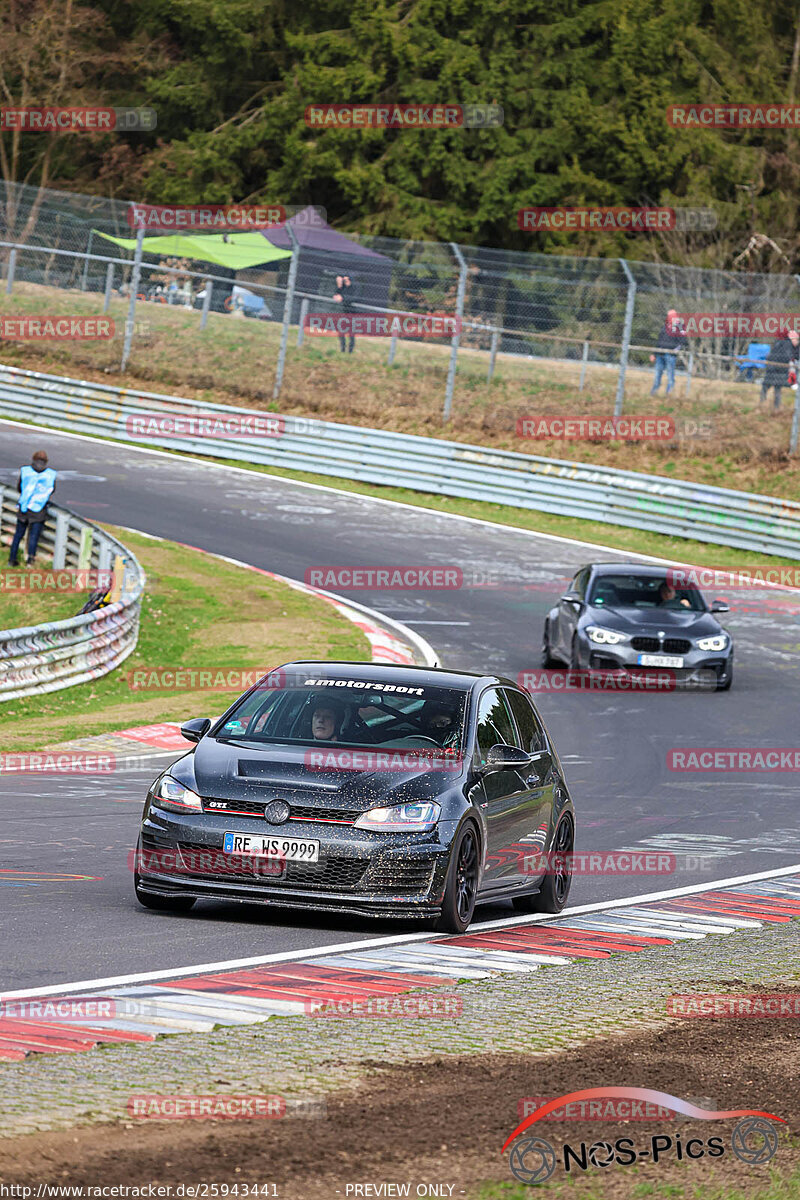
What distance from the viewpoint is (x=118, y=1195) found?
15.5ft

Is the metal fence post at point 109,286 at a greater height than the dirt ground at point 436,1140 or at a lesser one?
greater

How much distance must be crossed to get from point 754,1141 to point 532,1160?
0.79 metres


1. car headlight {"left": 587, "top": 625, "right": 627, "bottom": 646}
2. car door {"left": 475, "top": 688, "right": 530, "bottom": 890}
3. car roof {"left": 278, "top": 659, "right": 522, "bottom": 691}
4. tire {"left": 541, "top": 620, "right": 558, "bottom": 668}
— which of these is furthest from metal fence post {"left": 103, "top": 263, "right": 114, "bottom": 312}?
car door {"left": 475, "top": 688, "right": 530, "bottom": 890}

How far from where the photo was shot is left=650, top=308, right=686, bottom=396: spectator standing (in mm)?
36250

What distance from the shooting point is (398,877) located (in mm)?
9117

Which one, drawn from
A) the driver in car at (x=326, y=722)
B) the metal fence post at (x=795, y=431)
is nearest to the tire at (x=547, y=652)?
the driver in car at (x=326, y=722)

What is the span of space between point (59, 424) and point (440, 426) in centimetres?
840

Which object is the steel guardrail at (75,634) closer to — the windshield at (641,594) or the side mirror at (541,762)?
the windshield at (641,594)

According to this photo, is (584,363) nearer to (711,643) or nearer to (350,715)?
(711,643)

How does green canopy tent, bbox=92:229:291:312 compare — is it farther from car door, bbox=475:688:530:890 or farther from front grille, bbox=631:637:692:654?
car door, bbox=475:688:530:890

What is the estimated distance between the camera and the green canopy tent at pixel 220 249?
4122 centimetres

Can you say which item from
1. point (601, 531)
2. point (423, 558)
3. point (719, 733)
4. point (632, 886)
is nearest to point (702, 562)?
point (601, 531)

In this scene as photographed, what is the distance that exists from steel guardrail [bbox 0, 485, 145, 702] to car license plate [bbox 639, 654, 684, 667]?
21.4 ft

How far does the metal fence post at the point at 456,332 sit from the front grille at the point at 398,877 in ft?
91.2
